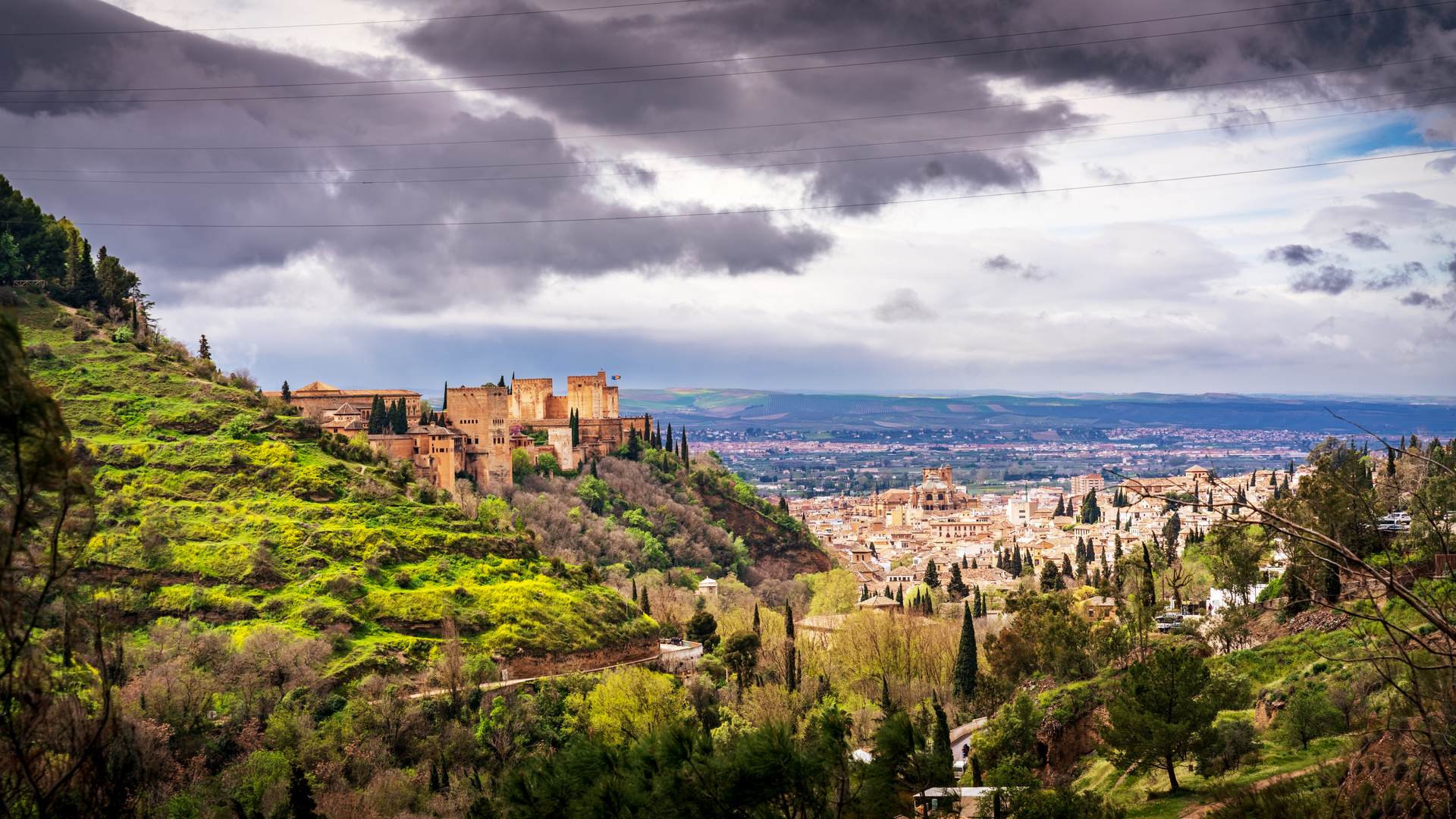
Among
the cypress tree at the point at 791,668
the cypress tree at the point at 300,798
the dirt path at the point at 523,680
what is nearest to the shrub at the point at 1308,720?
the cypress tree at the point at 791,668

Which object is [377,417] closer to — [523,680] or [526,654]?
[526,654]

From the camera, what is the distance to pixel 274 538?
3741 cm

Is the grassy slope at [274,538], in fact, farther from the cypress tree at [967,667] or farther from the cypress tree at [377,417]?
the cypress tree at [967,667]

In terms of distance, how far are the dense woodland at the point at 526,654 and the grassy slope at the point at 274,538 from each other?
0.14 meters

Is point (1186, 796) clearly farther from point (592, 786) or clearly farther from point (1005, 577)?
point (1005, 577)

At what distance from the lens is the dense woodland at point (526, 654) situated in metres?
8.14

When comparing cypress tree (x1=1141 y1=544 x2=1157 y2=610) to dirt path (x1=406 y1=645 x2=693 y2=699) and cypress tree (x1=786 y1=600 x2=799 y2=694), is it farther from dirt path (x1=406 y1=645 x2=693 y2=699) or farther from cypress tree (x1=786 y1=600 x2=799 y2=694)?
dirt path (x1=406 y1=645 x2=693 y2=699)

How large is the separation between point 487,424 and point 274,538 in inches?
950

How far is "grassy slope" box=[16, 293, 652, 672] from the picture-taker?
1323 inches

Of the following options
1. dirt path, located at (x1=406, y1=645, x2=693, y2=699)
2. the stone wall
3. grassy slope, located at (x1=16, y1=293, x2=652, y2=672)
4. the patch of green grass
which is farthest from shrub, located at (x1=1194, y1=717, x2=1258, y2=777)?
grassy slope, located at (x1=16, y1=293, x2=652, y2=672)

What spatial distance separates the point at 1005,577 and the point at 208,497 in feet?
188

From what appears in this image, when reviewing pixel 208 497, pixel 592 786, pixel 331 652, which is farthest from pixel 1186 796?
pixel 208 497

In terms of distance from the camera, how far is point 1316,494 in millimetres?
29688

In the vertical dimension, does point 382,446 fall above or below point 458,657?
above
